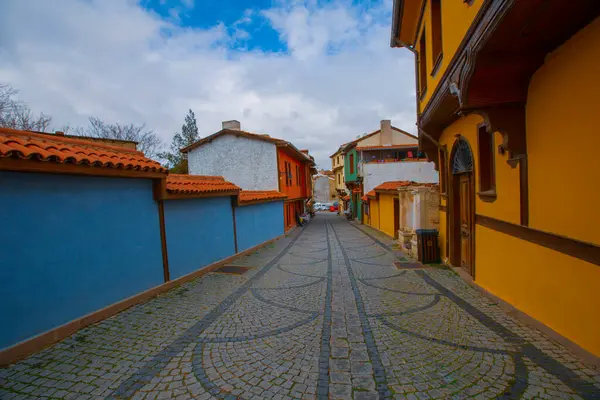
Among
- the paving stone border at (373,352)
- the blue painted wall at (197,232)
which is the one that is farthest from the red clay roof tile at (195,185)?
the paving stone border at (373,352)

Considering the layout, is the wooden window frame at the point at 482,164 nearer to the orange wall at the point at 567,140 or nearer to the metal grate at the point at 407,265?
the orange wall at the point at 567,140

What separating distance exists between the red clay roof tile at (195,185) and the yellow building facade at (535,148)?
627 cm

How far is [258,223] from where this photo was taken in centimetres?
1329

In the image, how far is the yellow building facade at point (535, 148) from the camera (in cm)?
309

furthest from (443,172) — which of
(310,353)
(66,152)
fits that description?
(66,152)

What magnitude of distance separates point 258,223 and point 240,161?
23.2 ft

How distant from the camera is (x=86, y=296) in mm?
4801

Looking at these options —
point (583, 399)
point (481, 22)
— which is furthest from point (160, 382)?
point (481, 22)

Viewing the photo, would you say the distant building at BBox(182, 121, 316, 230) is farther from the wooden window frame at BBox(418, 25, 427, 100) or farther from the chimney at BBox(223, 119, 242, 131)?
the wooden window frame at BBox(418, 25, 427, 100)

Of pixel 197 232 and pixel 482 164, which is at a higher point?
pixel 482 164

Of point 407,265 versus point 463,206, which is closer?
point 463,206

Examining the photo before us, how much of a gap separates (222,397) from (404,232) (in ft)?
31.5

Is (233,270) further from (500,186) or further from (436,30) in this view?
(436,30)

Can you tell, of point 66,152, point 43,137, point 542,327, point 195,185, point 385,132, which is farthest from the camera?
point 385,132
